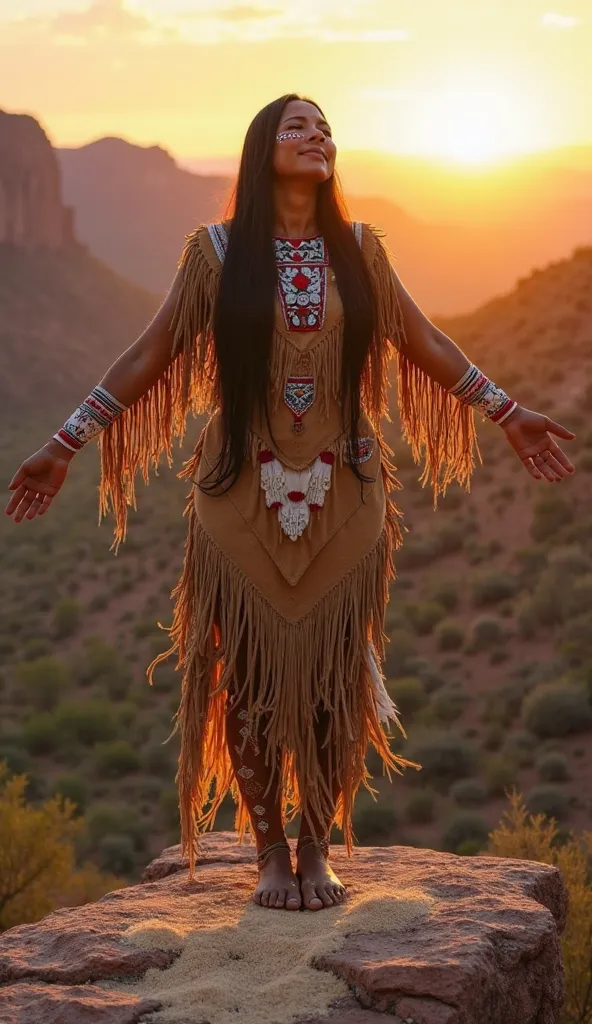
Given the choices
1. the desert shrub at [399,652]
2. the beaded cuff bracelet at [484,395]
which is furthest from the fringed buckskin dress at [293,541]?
the desert shrub at [399,652]

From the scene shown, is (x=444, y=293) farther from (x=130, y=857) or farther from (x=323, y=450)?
(x=323, y=450)

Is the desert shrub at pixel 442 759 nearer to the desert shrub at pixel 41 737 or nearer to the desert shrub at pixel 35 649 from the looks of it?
the desert shrub at pixel 41 737

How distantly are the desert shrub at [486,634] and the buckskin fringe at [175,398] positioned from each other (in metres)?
12.3

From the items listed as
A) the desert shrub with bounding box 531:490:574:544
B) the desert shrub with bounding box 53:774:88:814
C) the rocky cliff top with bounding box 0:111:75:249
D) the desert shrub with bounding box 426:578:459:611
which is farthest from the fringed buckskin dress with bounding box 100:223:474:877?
the rocky cliff top with bounding box 0:111:75:249

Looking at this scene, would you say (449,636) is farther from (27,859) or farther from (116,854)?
(27,859)

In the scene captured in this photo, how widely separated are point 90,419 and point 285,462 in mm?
633

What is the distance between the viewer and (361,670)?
4.31m

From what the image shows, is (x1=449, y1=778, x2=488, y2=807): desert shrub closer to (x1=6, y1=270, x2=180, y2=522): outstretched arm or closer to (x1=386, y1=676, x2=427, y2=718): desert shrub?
(x1=386, y1=676, x2=427, y2=718): desert shrub

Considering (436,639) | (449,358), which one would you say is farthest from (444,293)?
(449,358)

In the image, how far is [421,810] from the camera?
43.8 feet

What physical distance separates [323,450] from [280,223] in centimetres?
73

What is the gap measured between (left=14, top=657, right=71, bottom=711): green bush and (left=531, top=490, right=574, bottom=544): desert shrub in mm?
6947

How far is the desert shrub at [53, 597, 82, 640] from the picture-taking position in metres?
21.9

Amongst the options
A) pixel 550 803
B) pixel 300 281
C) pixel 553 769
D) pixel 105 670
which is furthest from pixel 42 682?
pixel 300 281
